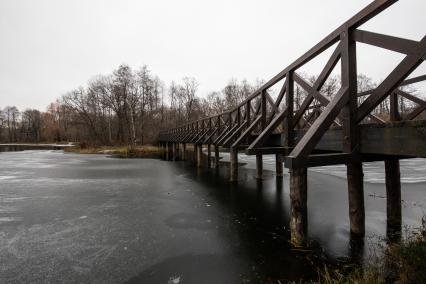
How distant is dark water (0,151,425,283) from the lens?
4367mm

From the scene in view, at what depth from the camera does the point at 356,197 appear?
5.45 metres

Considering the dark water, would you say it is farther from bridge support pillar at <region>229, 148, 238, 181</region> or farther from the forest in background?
the forest in background

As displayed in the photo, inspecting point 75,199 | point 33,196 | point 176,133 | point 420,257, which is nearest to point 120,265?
point 420,257

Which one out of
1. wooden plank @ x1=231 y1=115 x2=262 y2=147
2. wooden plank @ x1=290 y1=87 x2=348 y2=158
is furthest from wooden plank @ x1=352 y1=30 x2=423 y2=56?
wooden plank @ x1=231 y1=115 x2=262 y2=147

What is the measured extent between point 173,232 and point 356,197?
4286 millimetres

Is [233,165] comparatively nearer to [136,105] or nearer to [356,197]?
[356,197]

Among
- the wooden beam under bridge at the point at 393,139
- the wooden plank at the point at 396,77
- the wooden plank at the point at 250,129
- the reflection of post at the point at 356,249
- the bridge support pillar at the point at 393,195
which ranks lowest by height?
the reflection of post at the point at 356,249

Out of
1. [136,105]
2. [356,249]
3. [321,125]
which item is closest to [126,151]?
[136,105]

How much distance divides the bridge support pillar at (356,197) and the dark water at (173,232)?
31 cm

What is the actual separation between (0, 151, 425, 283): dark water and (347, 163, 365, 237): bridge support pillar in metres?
0.31

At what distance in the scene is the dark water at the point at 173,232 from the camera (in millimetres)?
4367

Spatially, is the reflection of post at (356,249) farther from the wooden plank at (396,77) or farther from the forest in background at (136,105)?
the forest in background at (136,105)

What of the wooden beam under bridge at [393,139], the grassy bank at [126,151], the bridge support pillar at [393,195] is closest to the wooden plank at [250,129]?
the bridge support pillar at [393,195]

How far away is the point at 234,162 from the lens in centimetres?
1230
